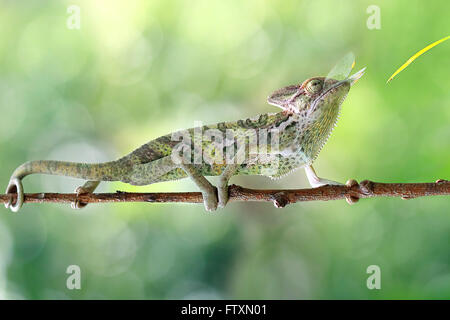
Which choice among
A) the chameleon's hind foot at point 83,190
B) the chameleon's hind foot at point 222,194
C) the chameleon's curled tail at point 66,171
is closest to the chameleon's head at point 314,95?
the chameleon's hind foot at point 222,194

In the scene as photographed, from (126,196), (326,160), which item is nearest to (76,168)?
(126,196)

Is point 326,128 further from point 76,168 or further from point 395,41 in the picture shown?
point 395,41

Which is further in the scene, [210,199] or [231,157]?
[231,157]

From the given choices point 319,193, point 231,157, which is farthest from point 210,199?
point 319,193

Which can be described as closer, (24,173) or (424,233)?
(24,173)

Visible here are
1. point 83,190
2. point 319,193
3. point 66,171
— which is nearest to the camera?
point 319,193

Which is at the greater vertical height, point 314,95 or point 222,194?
point 314,95

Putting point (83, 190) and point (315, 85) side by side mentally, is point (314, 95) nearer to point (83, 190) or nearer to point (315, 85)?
point (315, 85)

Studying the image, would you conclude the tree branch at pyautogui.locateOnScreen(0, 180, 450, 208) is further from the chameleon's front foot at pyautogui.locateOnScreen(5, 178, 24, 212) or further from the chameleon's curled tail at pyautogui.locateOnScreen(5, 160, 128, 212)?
the chameleon's front foot at pyautogui.locateOnScreen(5, 178, 24, 212)
